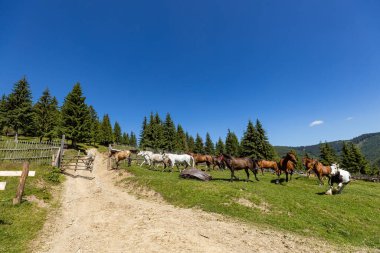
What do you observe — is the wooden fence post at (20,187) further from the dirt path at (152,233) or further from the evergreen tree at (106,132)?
the evergreen tree at (106,132)

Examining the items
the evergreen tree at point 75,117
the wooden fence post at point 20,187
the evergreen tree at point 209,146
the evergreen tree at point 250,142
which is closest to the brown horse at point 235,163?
the wooden fence post at point 20,187

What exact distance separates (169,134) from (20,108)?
3978cm

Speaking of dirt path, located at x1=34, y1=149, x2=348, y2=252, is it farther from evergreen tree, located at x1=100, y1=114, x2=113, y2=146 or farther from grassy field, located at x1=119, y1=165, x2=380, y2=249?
evergreen tree, located at x1=100, y1=114, x2=113, y2=146

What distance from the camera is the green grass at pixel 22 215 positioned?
7.54m

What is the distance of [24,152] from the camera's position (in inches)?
773

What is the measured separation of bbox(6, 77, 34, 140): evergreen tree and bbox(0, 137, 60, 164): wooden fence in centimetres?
3447

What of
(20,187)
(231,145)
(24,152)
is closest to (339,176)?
(20,187)

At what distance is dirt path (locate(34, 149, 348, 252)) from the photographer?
7168 millimetres

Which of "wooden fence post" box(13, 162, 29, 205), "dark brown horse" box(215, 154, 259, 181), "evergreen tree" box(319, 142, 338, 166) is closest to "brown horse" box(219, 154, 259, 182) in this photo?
"dark brown horse" box(215, 154, 259, 181)

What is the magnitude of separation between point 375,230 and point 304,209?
3265mm

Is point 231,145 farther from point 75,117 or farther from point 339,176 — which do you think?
point 339,176

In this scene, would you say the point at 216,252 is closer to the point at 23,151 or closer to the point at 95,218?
the point at 95,218

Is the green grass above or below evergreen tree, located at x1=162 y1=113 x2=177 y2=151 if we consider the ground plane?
below

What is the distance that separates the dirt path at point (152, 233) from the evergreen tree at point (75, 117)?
119ft
